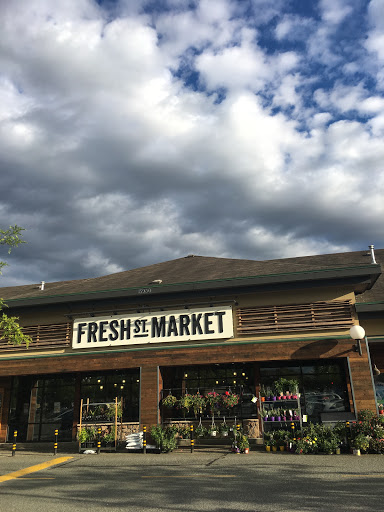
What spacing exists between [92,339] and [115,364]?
1.89 metres

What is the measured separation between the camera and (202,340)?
2159 centimetres

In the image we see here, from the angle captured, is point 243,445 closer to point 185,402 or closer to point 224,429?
point 224,429

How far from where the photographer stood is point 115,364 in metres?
22.1

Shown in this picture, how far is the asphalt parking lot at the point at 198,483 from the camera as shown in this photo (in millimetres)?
10117

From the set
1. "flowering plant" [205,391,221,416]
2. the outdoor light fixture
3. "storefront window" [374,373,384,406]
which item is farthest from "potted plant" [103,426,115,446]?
"storefront window" [374,373,384,406]

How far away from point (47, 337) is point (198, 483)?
46.0 feet

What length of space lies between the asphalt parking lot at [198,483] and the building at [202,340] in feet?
12.7

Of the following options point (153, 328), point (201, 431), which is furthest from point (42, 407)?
point (201, 431)

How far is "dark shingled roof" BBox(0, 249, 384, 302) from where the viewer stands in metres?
22.1

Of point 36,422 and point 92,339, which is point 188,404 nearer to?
point 92,339

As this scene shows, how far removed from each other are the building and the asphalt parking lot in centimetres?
386

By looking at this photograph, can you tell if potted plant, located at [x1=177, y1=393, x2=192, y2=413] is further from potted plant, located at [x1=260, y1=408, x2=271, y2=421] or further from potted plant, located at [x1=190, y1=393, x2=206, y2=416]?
potted plant, located at [x1=260, y1=408, x2=271, y2=421]

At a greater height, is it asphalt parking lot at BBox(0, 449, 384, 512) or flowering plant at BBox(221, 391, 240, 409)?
flowering plant at BBox(221, 391, 240, 409)

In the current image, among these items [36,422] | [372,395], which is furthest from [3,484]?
[372,395]
